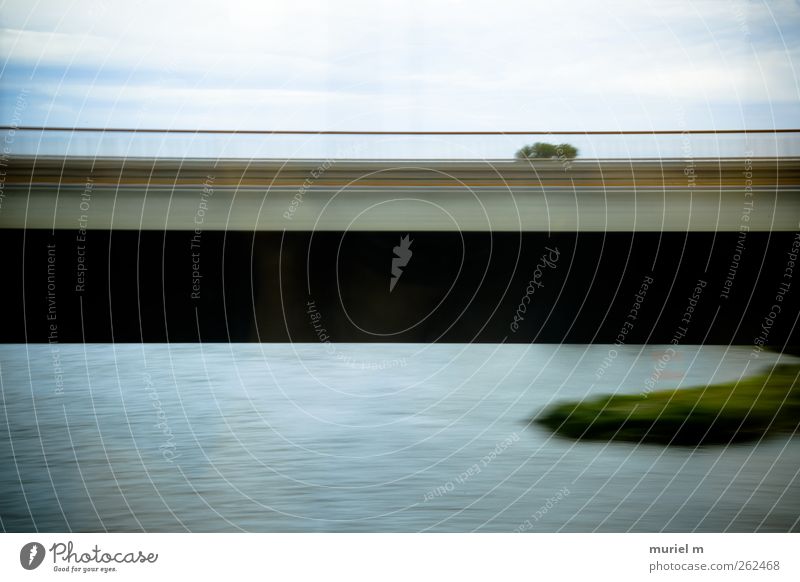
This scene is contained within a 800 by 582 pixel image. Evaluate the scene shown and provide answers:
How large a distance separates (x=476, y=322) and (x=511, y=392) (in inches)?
127

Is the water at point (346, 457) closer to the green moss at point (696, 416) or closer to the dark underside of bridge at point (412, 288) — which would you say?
the green moss at point (696, 416)

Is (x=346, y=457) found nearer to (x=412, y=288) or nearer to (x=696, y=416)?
(x=696, y=416)

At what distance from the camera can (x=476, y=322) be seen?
10.1 metres

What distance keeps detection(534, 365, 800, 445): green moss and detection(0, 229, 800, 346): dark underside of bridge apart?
2.51 metres

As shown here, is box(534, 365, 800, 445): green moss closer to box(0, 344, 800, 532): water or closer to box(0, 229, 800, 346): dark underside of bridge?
box(0, 344, 800, 532): water

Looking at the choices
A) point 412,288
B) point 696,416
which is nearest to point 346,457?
point 696,416

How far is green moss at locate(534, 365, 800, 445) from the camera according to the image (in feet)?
18.1

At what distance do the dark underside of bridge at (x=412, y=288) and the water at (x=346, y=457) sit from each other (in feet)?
4.74

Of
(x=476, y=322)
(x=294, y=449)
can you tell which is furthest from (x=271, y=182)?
(x=476, y=322)

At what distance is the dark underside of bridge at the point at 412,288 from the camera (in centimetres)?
905

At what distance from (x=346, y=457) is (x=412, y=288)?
5445 millimetres

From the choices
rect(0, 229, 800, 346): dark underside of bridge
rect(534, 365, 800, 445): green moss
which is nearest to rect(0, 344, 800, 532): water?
rect(534, 365, 800, 445): green moss

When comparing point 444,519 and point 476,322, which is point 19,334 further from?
point 444,519
